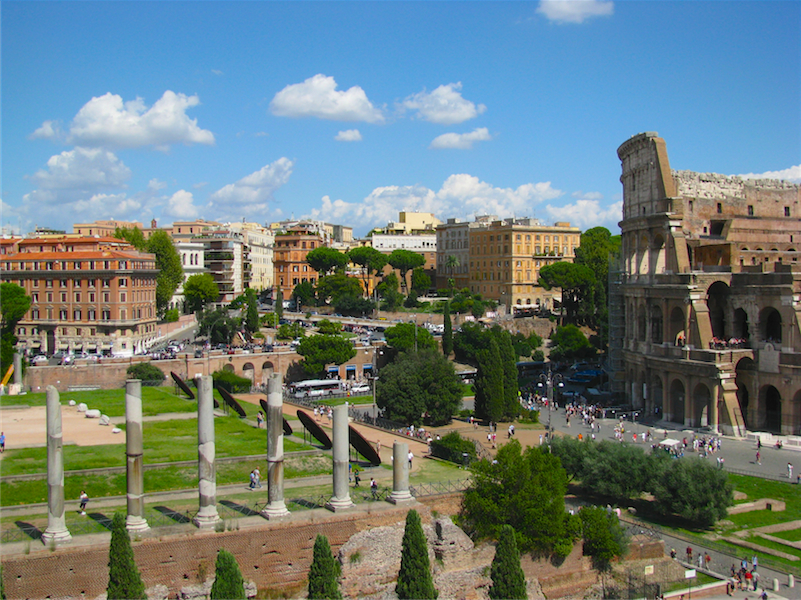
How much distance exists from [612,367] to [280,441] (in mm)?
39722

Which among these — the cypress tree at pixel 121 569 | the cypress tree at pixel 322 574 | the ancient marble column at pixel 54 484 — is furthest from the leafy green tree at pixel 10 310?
the cypress tree at pixel 322 574

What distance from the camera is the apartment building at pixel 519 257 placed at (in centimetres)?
9894

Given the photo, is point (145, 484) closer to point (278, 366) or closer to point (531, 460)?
point (531, 460)

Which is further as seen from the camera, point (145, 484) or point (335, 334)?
point (335, 334)

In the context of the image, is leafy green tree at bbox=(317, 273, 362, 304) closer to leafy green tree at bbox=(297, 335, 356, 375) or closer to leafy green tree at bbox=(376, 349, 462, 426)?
leafy green tree at bbox=(297, 335, 356, 375)

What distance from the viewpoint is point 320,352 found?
65.9 meters

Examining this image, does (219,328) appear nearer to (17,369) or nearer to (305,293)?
(17,369)

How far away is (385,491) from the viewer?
30.3 meters

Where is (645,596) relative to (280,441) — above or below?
below

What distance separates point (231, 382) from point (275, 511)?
105 feet

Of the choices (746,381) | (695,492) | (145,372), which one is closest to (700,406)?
(746,381)

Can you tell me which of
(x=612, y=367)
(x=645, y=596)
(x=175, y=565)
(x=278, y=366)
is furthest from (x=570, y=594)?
(x=278, y=366)

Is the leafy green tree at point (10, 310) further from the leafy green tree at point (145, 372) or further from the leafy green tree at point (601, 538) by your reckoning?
the leafy green tree at point (601, 538)

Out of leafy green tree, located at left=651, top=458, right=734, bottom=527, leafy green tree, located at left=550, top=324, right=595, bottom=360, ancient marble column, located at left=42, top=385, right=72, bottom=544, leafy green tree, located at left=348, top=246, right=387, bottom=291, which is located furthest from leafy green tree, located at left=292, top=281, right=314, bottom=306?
ancient marble column, located at left=42, top=385, right=72, bottom=544
